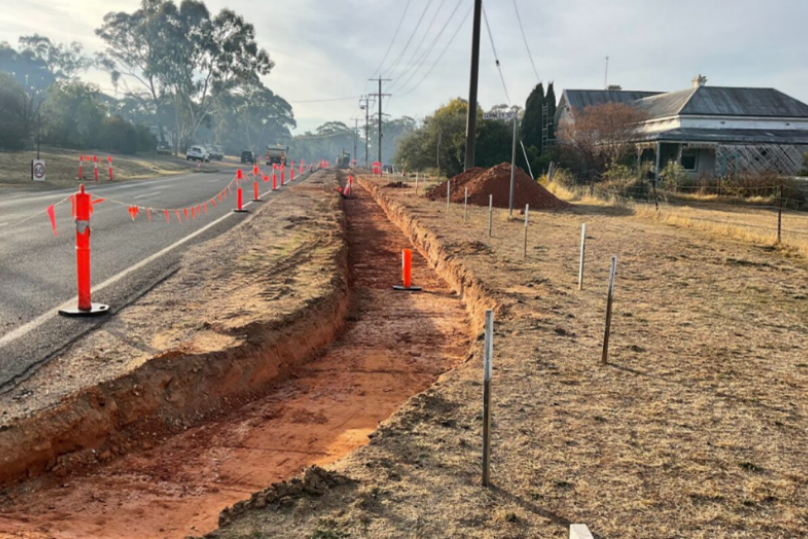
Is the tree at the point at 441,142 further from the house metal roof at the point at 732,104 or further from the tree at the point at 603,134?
the house metal roof at the point at 732,104

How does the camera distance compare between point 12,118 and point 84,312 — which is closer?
point 84,312

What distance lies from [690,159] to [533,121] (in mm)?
10485

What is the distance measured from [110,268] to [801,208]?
2439 centimetres

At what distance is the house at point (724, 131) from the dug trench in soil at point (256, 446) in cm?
2760

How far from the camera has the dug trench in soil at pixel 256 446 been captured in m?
3.57

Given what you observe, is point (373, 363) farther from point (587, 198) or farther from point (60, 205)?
point (587, 198)

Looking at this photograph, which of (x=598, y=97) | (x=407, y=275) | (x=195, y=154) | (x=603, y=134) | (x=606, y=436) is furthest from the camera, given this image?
(x=195, y=154)

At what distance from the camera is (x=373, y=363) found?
706cm

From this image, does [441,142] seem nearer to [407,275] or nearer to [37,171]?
[37,171]

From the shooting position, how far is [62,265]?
29.9 ft

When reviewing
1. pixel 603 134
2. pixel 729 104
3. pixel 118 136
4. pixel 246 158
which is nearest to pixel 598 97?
pixel 729 104

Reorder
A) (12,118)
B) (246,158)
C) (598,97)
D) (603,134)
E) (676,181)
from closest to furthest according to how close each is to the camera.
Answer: (676,181), (603,134), (12,118), (598,97), (246,158)

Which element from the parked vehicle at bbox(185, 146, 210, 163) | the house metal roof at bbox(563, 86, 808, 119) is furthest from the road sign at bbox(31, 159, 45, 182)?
the parked vehicle at bbox(185, 146, 210, 163)

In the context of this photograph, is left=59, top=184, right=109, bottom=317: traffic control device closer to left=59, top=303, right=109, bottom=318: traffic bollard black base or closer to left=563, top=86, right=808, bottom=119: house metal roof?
left=59, top=303, right=109, bottom=318: traffic bollard black base
